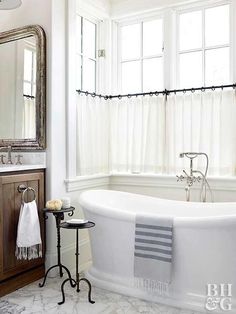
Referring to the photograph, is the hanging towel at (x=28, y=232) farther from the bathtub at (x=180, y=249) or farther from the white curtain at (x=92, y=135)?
the white curtain at (x=92, y=135)

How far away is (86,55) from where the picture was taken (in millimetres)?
3600

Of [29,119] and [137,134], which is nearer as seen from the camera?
[29,119]

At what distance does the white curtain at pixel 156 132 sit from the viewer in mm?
3160

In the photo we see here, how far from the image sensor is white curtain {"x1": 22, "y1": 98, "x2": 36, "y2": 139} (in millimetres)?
3039

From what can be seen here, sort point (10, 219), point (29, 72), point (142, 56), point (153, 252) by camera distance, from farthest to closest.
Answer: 1. point (142, 56)
2. point (29, 72)
3. point (10, 219)
4. point (153, 252)

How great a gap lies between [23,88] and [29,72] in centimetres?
17

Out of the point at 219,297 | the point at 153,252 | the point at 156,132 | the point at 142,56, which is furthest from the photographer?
the point at 142,56

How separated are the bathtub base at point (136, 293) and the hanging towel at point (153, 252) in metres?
0.06

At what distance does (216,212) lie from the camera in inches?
113

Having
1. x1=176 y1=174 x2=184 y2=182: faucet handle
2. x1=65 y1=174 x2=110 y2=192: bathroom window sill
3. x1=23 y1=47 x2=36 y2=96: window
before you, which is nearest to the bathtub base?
x1=65 y1=174 x2=110 y2=192: bathroom window sill

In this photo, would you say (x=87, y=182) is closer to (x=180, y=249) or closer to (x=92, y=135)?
(x=92, y=135)

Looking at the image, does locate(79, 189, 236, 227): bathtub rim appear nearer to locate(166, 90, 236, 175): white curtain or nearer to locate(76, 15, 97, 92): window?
locate(166, 90, 236, 175): white curtain

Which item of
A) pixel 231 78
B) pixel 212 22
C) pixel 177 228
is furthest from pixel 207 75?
pixel 177 228

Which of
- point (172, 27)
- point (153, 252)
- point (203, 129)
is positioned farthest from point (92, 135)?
point (153, 252)
